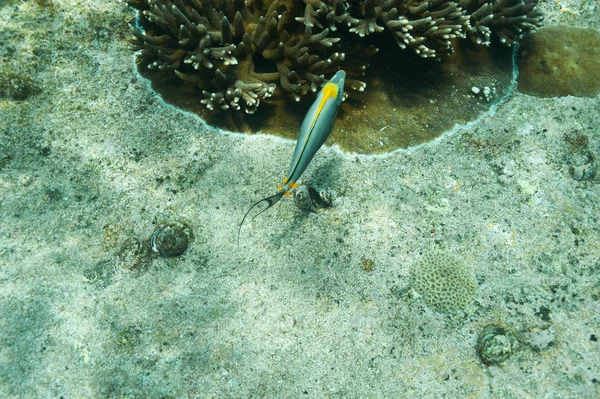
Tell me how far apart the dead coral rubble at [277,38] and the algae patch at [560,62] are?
109 centimetres

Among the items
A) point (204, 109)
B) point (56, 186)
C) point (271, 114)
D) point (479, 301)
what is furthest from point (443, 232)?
point (56, 186)

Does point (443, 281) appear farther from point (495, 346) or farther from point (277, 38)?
point (277, 38)

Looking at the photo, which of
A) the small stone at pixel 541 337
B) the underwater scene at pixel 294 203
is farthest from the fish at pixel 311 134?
the small stone at pixel 541 337

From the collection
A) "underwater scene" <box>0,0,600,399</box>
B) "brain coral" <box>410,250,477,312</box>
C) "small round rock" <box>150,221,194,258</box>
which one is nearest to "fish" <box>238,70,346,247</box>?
"underwater scene" <box>0,0,600,399</box>

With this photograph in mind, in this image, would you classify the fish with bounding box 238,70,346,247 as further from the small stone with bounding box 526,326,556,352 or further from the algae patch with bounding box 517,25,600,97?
the algae patch with bounding box 517,25,600,97

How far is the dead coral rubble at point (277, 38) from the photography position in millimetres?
4137

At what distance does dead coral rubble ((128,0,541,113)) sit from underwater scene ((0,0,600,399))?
29mm

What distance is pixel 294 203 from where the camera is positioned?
4066 mm

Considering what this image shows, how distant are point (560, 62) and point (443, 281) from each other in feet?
12.4

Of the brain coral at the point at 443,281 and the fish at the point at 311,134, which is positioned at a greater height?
the fish at the point at 311,134

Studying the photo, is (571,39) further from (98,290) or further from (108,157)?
(98,290)

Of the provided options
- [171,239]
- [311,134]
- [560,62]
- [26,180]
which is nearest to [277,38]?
[311,134]

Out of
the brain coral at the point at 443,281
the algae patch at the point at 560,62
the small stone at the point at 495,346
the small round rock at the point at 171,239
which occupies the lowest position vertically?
the small stone at the point at 495,346

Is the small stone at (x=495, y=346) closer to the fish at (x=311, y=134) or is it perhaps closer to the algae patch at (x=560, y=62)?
the fish at (x=311, y=134)
